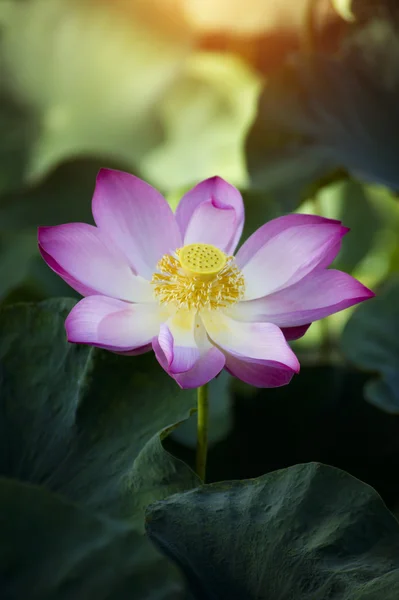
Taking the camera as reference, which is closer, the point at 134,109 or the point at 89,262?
the point at 89,262

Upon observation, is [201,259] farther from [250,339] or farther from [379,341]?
[379,341]

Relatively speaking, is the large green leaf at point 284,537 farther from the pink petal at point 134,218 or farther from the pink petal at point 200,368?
the pink petal at point 134,218

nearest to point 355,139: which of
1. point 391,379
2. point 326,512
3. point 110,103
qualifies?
point 391,379

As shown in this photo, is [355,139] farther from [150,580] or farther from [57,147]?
[150,580]

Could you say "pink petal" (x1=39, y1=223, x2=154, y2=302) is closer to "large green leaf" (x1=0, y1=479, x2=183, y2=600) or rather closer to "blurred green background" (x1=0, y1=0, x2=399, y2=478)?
"large green leaf" (x1=0, y1=479, x2=183, y2=600)

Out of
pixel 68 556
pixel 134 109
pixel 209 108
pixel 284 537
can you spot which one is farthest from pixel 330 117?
pixel 68 556

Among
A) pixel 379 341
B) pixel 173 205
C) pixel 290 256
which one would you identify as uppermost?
pixel 290 256

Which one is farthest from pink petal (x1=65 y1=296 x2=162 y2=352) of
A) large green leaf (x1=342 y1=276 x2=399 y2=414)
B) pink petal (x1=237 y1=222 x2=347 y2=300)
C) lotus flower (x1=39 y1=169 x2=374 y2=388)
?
large green leaf (x1=342 y1=276 x2=399 y2=414)
